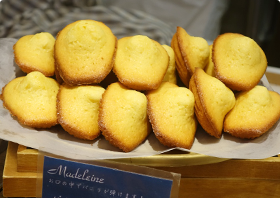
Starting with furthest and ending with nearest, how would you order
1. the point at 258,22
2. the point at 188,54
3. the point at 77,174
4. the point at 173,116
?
the point at 258,22 < the point at 188,54 < the point at 173,116 < the point at 77,174

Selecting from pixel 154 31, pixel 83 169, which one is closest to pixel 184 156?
pixel 83 169

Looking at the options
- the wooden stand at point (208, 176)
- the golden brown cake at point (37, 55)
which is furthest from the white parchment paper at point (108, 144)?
the golden brown cake at point (37, 55)

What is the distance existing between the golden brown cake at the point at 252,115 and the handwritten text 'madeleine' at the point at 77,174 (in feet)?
1.54

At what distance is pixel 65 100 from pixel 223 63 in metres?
0.56

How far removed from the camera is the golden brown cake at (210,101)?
1003mm

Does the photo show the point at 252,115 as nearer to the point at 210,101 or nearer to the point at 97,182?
the point at 210,101

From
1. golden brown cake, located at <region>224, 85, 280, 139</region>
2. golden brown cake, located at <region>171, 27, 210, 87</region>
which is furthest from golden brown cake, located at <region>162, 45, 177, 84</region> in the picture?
golden brown cake, located at <region>224, 85, 280, 139</region>

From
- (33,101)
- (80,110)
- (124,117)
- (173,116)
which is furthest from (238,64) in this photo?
(33,101)

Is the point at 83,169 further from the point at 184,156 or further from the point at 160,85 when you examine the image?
the point at 160,85

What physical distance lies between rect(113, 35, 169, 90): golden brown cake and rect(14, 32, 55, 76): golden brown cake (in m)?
0.26

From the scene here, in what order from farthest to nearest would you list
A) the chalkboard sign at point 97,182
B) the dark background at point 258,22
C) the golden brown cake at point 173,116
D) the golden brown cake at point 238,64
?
the dark background at point 258,22, the golden brown cake at point 238,64, the golden brown cake at point 173,116, the chalkboard sign at point 97,182

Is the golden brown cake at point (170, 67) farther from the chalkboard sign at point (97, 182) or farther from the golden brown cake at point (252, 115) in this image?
the chalkboard sign at point (97, 182)

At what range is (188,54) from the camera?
113 centimetres

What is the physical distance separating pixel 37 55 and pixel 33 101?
0.20 metres
